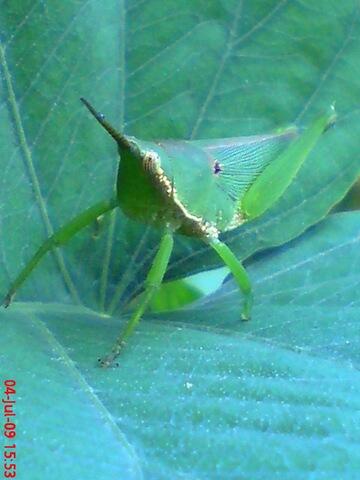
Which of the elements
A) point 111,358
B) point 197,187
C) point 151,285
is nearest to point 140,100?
point 197,187

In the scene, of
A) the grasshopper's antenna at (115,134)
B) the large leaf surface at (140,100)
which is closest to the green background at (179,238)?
the large leaf surface at (140,100)

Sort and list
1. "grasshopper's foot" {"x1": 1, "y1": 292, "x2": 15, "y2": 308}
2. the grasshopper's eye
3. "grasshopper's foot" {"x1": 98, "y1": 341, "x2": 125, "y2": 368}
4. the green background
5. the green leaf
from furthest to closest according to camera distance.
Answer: the grasshopper's eye < "grasshopper's foot" {"x1": 1, "y1": 292, "x2": 15, "y2": 308} < "grasshopper's foot" {"x1": 98, "y1": 341, "x2": 125, "y2": 368} < the green background < the green leaf

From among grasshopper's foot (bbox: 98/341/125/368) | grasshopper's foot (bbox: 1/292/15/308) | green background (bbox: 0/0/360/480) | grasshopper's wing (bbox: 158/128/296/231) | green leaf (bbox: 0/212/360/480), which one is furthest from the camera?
grasshopper's wing (bbox: 158/128/296/231)

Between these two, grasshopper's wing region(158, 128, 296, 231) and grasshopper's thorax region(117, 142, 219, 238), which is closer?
grasshopper's thorax region(117, 142, 219, 238)

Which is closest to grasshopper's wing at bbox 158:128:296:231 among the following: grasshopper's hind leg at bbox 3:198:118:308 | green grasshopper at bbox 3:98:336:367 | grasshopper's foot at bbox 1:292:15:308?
green grasshopper at bbox 3:98:336:367

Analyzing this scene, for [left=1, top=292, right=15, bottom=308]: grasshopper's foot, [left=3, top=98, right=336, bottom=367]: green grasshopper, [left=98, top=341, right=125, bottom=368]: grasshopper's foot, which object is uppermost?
[left=3, top=98, right=336, bottom=367]: green grasshopper

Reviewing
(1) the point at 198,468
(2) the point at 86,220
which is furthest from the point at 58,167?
(1) the point at 198,468

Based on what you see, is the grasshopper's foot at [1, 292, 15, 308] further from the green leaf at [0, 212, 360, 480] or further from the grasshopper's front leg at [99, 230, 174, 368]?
the grasshopper's front leg at [99, 230, 174, 368]

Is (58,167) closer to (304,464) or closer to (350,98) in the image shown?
(350,98)
